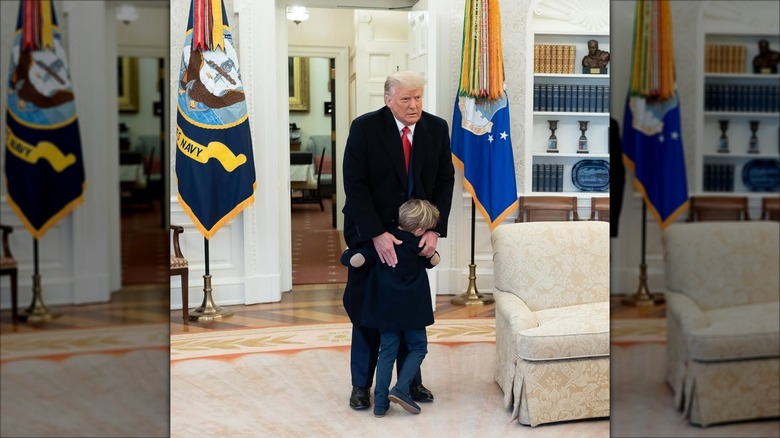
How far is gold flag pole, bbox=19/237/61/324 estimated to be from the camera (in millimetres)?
821

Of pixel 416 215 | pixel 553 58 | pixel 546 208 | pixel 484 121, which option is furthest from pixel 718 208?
pixel 553 58

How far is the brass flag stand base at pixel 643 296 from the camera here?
799 millimetres

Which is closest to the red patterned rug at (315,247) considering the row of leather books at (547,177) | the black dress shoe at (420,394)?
the row of leather books at (547,177)

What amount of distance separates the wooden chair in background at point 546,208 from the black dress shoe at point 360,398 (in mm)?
3302

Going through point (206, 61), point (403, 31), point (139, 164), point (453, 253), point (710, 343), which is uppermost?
point (403, 31)

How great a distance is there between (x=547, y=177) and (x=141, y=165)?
6422 mm

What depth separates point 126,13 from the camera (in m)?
0.88

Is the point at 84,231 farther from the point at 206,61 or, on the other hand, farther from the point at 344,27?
the point at 344,27

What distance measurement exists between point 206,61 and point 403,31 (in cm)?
444

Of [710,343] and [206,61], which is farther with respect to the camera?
[206,61]

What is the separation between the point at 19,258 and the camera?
32.2 inches

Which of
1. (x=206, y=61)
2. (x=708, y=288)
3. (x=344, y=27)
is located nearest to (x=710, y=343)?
(x=708, y=288)

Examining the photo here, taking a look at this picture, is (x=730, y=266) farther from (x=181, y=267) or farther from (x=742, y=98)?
(x=181, y=267)

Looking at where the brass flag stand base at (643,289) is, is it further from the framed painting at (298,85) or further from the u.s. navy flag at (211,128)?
the framed painting at (298,85)
